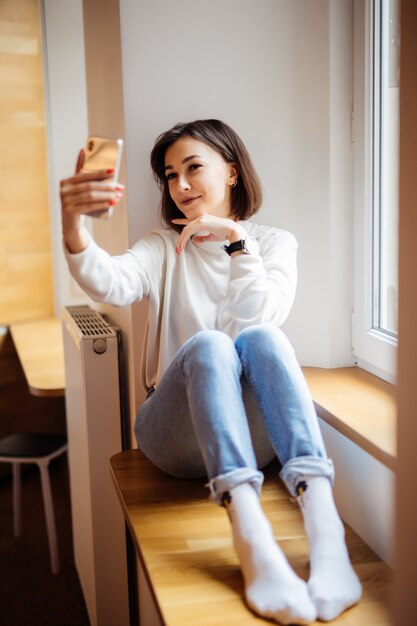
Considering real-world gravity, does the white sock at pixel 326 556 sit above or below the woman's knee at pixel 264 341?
below

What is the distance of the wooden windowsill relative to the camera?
113cm

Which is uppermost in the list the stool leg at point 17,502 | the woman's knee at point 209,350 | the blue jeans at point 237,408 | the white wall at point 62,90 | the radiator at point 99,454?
the white wall at point 62,90

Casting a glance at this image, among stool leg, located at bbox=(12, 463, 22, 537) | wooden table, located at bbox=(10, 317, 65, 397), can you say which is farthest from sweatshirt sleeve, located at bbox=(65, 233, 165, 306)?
stool leg, located at bbox=(12, 463, 22, 537)

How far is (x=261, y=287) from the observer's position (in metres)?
1.29

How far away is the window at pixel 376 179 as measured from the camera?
4.79 ft

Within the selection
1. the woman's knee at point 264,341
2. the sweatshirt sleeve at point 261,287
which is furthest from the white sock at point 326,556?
the sweatshirt sleeve at point 261,287

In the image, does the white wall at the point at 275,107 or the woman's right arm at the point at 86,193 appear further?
the white wall at the point at 275,107

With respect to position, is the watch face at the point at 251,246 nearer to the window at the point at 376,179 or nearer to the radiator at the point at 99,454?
the window at the point at 376,179

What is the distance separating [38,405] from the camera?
9.87 ft

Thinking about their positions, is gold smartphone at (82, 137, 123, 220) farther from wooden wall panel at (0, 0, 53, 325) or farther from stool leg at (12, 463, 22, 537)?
wooden wall panel at (0, 0, 53, 325)

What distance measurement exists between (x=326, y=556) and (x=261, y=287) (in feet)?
1.68

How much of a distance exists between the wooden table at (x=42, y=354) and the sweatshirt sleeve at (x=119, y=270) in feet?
2.41

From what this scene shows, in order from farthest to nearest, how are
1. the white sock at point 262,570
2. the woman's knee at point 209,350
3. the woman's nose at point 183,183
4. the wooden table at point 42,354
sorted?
the wooden table at point 42,354 < the woman's nose at point 183,183 < the woman's knee at point 209,350 < the white sock at point 262,570

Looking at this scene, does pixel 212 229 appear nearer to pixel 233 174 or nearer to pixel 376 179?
pixel 233 174
